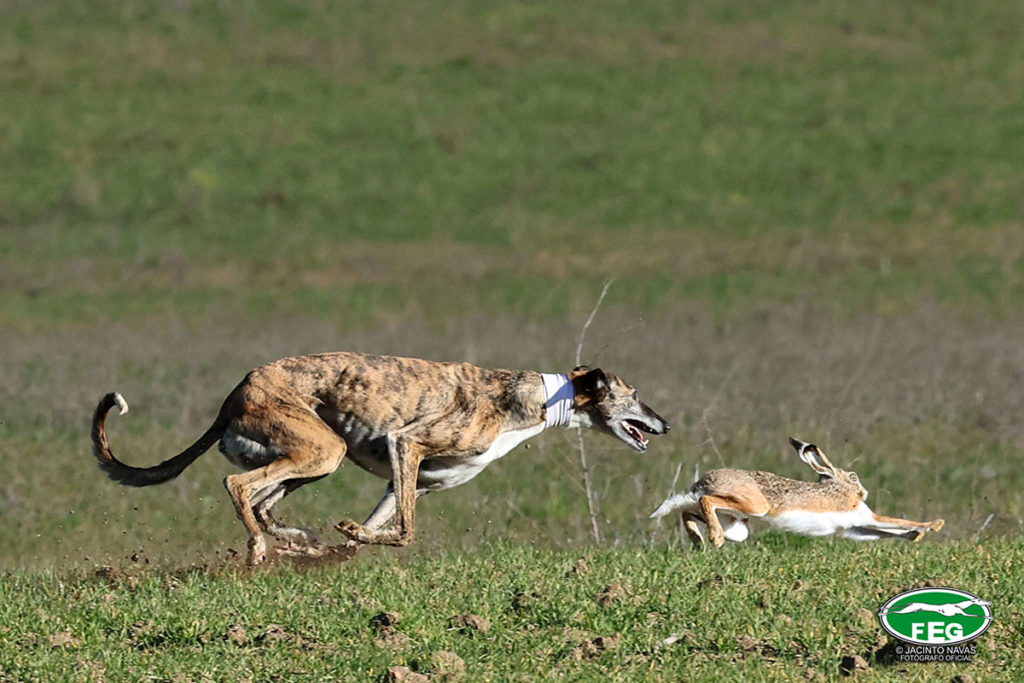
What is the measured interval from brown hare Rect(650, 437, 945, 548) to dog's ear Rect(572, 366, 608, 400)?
2.53 ft

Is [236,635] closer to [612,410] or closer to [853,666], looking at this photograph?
[853,666]

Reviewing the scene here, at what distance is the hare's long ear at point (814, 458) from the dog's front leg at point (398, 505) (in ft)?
7.58

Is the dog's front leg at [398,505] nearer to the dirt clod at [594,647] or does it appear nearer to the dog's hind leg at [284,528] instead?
the dog's hind leg at [284,528]

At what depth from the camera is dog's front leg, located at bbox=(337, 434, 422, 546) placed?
9.45 metres

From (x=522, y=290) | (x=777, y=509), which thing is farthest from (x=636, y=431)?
(x=522, y=290)

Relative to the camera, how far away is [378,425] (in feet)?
32.6

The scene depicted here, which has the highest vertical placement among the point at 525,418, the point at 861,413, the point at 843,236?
the point at 525,418

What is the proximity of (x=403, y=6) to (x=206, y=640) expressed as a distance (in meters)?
33.8

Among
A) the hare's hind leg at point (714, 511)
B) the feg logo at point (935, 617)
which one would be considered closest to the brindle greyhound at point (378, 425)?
the hare's hind leg at point (714, 511)

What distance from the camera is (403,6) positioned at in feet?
131

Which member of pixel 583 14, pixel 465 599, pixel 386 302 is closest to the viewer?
pixel 465 599

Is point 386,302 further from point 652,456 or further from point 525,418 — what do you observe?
point 525,418

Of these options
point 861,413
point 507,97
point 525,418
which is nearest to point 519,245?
point 507,97

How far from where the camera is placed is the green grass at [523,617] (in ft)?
23.6
